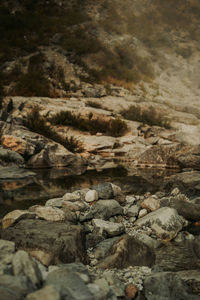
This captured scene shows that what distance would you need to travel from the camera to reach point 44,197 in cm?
602

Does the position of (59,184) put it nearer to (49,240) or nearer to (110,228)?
(110,228)

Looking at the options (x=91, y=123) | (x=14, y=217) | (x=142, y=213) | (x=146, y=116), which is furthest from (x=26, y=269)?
(x=146, y=116)

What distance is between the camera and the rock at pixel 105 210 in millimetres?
4809

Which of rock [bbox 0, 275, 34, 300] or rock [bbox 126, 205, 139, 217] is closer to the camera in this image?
rock [bbox 0, 275, 34, 300]

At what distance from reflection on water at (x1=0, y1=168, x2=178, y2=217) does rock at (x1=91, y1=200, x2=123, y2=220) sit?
4.43 ft

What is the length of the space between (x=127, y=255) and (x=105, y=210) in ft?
5.18

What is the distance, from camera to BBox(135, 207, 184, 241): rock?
4.33 meters

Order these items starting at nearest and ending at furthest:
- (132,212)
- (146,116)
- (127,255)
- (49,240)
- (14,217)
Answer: (49,240) → (127,255) → (14,217) → (132,212) → (146,116)

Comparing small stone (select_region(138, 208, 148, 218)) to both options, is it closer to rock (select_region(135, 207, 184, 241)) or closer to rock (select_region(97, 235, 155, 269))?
rock (select_region(135, 207, 184, 241))

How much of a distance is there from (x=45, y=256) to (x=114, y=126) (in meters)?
11.6

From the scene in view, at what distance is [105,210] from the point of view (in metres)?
4.90

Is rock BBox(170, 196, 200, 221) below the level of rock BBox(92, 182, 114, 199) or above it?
above

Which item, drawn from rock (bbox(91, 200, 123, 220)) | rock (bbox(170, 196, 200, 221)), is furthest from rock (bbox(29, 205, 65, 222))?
rock (bbox(170, 196, 200, 221))

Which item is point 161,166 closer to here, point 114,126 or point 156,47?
point 114,126
